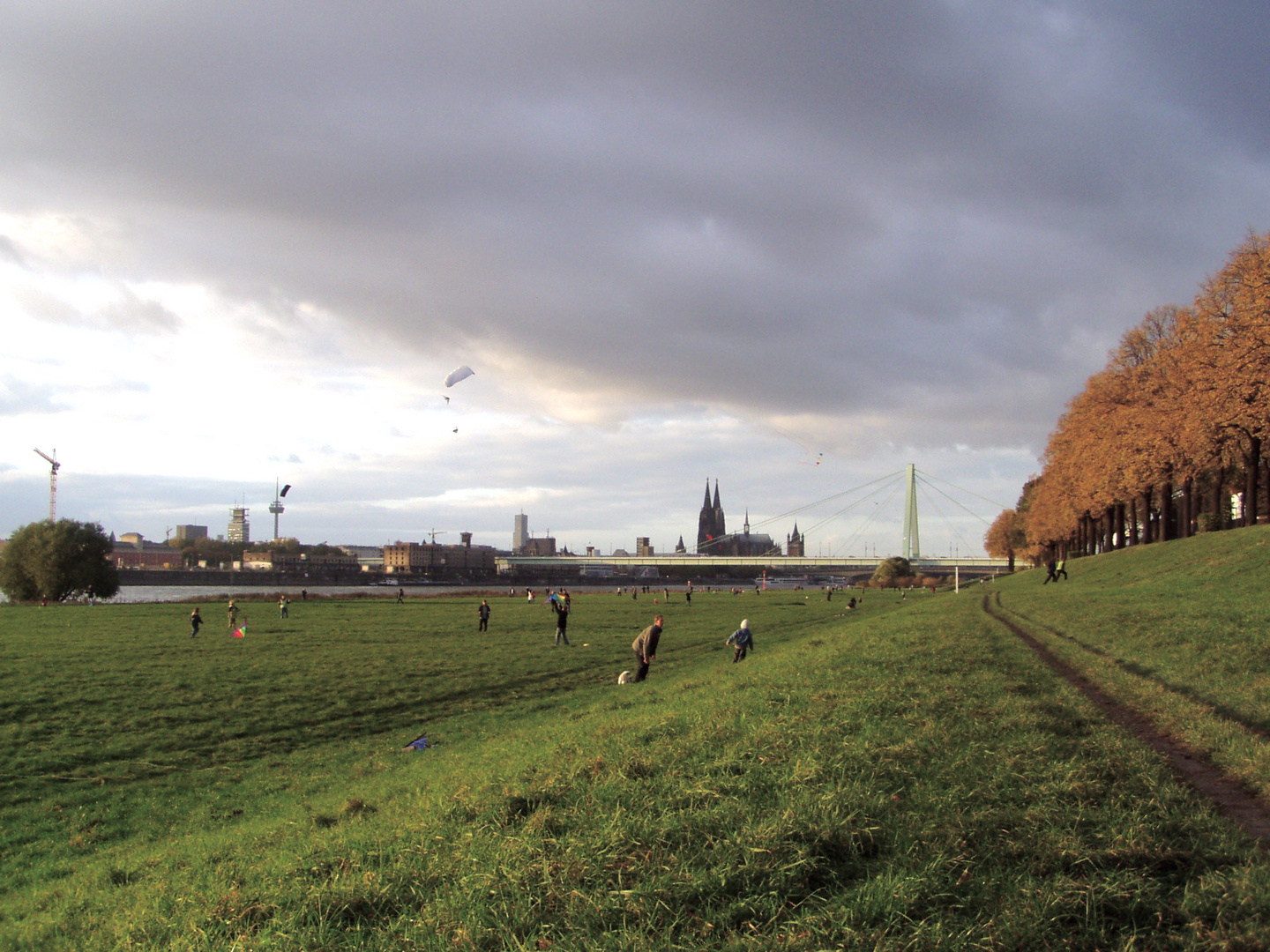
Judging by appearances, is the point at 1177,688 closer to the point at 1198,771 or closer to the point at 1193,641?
the point at 1193,641

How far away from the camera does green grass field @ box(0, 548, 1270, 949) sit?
459 cm

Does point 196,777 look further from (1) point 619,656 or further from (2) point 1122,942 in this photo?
(1) point 619,656

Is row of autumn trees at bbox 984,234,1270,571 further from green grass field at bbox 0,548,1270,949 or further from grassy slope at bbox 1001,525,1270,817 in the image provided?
green grass field at bbox 0,548,1270,949

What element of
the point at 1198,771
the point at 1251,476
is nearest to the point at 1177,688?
the point at 1198,771

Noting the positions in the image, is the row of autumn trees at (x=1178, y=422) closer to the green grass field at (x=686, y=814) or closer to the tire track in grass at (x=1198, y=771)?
the green grass field at (x=686, y=814)

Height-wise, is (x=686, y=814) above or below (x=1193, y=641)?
above

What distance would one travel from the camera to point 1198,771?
786 cm

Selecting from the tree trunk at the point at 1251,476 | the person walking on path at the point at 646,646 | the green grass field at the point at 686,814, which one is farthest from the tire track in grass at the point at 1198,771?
the tree trunk at the point at 1251,476

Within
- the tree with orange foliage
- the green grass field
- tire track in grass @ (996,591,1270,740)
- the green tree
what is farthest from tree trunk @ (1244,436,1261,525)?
the green tree

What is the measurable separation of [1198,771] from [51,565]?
95.8 metres

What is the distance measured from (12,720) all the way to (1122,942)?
22.5 meters

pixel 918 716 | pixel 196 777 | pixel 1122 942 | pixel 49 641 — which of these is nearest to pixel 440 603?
pixel 49 641

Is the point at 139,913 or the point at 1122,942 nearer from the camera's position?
the point at 1122,942

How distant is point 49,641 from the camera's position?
33.5 metres
